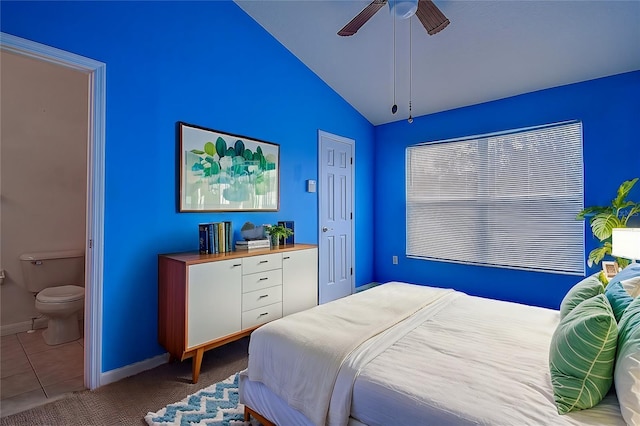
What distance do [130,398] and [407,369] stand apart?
1.78 m

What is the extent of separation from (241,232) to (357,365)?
1.87 metres

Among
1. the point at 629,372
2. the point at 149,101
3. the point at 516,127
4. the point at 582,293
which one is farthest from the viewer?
the point at 516,127

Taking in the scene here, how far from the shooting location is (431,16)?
6.66 ft

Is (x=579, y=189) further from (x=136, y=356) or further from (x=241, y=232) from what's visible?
(x=136, y=356)

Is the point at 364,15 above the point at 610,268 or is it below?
above

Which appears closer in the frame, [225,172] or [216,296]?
[216,296]

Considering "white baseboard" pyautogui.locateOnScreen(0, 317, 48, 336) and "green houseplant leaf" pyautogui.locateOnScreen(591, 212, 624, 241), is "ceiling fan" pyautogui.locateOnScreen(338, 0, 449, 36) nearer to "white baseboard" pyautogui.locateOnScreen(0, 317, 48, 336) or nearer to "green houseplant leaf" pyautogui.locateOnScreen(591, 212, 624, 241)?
"green houseplant leaf" pyautogui.locateOnScreen(591, 212, 624, 241)

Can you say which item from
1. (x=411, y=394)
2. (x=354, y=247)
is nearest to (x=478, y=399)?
(x=411, y=394)

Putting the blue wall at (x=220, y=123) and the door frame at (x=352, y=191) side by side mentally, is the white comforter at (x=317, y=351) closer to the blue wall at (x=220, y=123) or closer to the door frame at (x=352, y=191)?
the blue wall at (x=220, y=123)

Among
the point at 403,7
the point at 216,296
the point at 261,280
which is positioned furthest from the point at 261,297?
the point at 403,7

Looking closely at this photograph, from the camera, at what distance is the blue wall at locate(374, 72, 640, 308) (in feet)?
9.66

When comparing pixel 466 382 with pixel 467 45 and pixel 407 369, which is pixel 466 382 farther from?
pixel 467 45

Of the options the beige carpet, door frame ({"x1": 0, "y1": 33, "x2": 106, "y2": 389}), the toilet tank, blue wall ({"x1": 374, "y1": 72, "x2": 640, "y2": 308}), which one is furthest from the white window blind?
the toilet tank

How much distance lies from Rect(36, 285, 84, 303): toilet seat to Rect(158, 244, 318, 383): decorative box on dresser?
898mm
